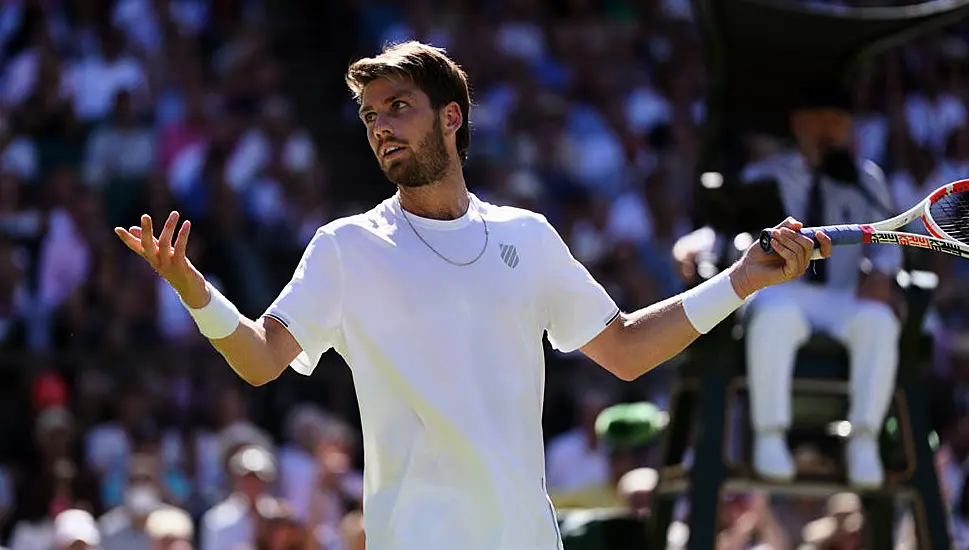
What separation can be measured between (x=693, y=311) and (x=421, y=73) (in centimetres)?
89

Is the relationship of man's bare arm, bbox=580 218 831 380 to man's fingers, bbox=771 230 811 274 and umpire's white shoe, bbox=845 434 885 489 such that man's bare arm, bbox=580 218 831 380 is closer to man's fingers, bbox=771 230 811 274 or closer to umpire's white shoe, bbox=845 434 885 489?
man's fingers, bbox=771 230 811 274

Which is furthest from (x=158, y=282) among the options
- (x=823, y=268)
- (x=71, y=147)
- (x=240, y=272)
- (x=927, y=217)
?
(x=927, y=217)

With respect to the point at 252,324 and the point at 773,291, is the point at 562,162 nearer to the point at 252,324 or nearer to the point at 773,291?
the point at 773,291

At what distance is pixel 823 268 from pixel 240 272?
18.5 feet

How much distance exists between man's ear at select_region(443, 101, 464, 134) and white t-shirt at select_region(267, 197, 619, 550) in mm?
250

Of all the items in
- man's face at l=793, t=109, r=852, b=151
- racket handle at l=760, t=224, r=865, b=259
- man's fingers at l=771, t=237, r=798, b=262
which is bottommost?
man's fingers at l=771, t=237, r=798, b=262

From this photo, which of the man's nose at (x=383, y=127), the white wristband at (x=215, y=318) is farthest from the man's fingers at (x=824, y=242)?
the white wristband at (x=215, y=318)

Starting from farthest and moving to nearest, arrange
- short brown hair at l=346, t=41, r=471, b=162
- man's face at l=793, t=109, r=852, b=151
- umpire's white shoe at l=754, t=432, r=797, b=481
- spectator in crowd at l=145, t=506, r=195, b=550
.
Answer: spectator in crowd at l=145, t=506, r=195, b=550 < man's face at l=793, t=109, r=852, b=151 < umpire's white shoe at l=754, t=432, r=797, b=481 < short brown hair at l=346, t=41, r=471, b=162

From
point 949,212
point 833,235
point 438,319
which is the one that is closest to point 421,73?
point 438,319

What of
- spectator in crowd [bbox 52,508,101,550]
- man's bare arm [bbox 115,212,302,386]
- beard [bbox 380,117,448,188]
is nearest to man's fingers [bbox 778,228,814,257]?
beard [bbox 380,117,448,188]

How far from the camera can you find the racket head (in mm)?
4754

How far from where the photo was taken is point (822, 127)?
23.4 feet

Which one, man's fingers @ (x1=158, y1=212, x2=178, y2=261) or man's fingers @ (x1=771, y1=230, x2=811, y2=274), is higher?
man's fingers @ (x1=158, y1=212, x2=178, y2=261)

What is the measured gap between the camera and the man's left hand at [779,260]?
4.23 meters
